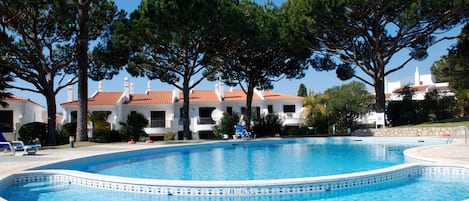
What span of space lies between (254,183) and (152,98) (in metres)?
31.9

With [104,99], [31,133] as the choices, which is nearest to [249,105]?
[31,133]

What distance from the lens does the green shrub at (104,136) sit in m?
24.8

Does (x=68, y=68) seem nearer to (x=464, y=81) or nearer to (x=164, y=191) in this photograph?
(x=164, y=191)

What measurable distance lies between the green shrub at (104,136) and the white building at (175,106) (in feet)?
26.3

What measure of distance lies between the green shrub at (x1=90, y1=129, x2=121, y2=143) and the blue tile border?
15.4 m

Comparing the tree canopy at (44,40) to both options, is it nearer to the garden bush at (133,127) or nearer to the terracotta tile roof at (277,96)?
the garden bush at (133,127)

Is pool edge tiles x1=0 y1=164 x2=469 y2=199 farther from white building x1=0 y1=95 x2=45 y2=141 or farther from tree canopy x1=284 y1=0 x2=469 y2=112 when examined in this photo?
white building x1=0 y1=95 x2=45 y2=141

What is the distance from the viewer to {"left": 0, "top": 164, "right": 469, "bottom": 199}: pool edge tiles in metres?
7.68

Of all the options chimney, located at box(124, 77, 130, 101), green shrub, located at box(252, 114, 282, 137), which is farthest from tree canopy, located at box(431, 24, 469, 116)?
chimney, located at box(124, 77, 130, 101)

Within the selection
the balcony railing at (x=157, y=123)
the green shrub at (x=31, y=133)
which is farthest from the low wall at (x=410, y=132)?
the green shrub at (x=31, y=133)

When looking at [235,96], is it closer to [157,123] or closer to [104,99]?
[157,123]

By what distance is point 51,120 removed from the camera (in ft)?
77.0

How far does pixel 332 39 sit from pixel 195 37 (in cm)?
1012

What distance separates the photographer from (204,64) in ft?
88.1
